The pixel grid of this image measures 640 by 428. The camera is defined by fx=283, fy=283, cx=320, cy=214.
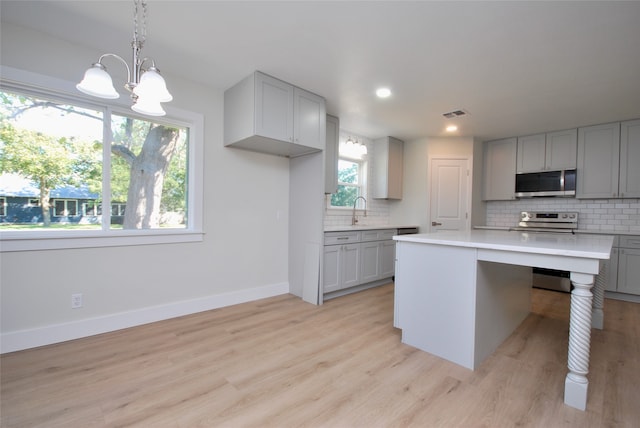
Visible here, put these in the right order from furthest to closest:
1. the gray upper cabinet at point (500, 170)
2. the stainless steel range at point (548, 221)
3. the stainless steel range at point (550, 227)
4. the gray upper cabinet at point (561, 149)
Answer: the gray upper cabinet at point (500, 170)
the stainless steel range at point (548, 221)
the gray upper cabinet at point (561, 149)
the stainless steel range at point (550, 227)

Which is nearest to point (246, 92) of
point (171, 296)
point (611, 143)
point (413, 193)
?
point (171, 296)

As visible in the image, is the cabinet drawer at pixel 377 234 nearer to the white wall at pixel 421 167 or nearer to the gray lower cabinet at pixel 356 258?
the gray lower cabinet at pixel 356 258

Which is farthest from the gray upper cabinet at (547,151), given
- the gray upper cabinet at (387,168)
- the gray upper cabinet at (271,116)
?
the gray upper cabinet at (271,116)

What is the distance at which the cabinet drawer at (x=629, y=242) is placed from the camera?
3678 millimetres

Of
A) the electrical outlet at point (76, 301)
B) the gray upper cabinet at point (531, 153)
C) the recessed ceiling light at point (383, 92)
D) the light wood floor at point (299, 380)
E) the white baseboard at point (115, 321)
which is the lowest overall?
the light wood floor at point (299, 380)

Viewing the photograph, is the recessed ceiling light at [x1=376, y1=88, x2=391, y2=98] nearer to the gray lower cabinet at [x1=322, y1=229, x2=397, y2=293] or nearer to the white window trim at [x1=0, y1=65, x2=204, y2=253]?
the gray lower cabinet at [x1=322, y1=229, x2=397, y2=293]

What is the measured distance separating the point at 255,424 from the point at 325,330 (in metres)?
1.24

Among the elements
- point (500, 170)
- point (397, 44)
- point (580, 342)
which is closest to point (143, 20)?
point (397, 44)

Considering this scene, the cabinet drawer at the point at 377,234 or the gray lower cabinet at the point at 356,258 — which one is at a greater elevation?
the cabinet drawer at the point at 377,234

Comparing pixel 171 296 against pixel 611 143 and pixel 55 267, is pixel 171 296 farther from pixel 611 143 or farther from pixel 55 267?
pixel 611 143

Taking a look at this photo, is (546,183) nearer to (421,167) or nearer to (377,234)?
(421,167)

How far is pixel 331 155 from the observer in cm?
396

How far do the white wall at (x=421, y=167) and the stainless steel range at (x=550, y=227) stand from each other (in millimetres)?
1114

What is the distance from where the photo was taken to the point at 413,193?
5.07 m
